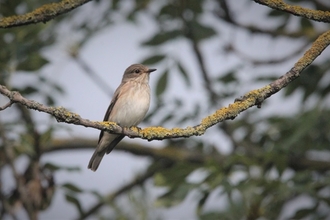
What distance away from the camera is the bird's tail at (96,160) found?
5.79 m

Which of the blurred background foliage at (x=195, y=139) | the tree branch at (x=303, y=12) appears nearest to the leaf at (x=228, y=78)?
the blurred background foliage at (x=195, y=139)

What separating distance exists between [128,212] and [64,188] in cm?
94

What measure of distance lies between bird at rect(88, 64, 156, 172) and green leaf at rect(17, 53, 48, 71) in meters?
0.81

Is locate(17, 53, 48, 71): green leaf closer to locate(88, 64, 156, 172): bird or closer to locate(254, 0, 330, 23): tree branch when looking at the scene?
locate(88, 64, 156, 172): bird

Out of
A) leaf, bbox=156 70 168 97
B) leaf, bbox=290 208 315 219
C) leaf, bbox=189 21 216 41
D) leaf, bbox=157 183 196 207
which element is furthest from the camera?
leaf, bbox=189 21 216 41

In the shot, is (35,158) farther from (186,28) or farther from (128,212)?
(186,28)

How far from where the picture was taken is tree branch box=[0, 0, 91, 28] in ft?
10.2

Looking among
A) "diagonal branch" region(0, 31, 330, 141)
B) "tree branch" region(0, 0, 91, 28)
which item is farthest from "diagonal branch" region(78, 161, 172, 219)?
"tree branch" region(0, 0, 91, 28)

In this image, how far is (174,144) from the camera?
7.27 m

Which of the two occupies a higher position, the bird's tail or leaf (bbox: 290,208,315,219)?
the bird's tail

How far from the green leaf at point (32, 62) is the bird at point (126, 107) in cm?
81

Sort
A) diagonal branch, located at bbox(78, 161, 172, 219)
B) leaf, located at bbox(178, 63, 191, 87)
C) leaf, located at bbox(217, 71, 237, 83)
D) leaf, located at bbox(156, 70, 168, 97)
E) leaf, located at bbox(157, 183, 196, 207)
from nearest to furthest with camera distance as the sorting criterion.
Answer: leaf, located at bbox(157, 183, 196, 207) < leaf, located at bbox(178, 63, 191, 87) < leaf, located at bbox(156, 70, 168, 97) < leaf, located at bbox(217, 71, 237, 83) < diagonal branch, located at bbox(78, 161, 172, 219)

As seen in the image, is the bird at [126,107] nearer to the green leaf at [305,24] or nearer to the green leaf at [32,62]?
the green leaf at [32,62]

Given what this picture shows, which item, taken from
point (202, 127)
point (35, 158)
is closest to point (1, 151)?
point (35, 158)
